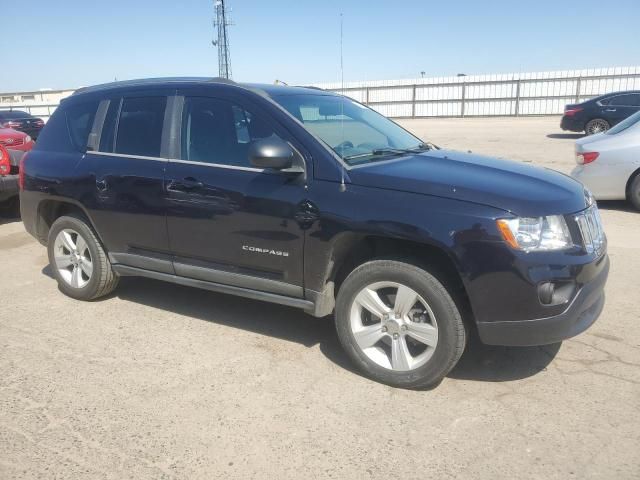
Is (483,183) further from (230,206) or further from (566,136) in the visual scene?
(566,136)

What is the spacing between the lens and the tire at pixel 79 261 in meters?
4.69

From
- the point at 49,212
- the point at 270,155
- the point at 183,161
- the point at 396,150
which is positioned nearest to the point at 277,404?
the point at 270,155

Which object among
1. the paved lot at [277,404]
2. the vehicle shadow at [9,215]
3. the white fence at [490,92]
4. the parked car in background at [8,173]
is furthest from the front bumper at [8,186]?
the white fence at [490,92]

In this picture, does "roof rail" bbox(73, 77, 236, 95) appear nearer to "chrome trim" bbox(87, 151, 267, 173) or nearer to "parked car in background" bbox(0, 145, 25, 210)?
"chrome trim" bbox(87, 151, 267, 173)

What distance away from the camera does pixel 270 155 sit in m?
3.33

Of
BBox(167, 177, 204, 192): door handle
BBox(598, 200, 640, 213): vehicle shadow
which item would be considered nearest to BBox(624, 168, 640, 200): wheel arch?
BBox(598, 200, 640, 213): vehicle shadow

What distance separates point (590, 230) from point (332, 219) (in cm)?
155

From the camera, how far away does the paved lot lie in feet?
8.73

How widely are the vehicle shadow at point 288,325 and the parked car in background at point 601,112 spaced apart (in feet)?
52.1

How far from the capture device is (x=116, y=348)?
156 inches

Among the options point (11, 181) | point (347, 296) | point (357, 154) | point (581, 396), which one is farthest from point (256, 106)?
point (11, 181)

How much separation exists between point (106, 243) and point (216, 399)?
201 cm

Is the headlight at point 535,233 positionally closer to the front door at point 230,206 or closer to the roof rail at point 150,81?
the front door at point 230,206

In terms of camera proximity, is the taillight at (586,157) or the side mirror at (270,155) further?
the taillight at (586,157)
